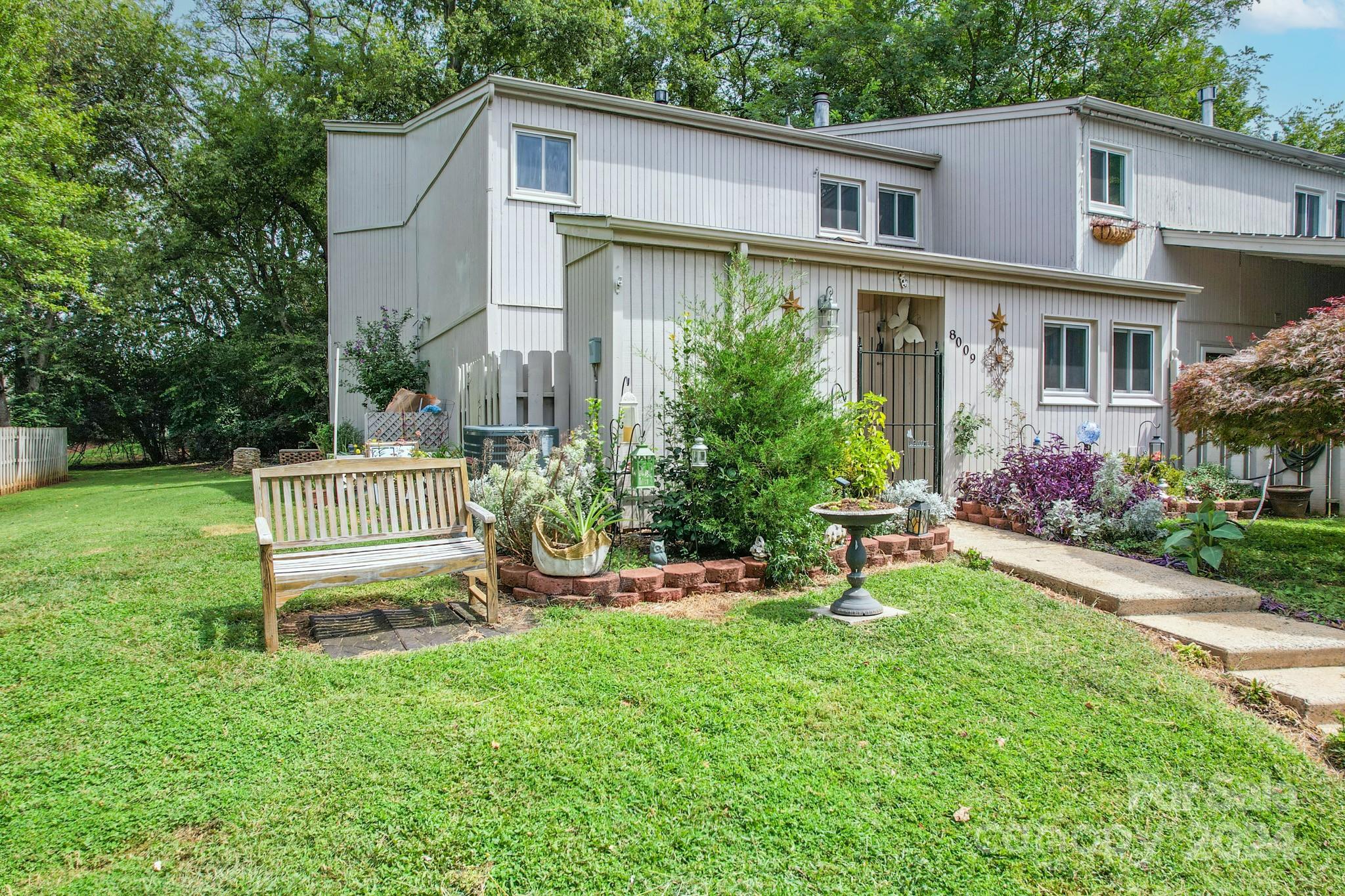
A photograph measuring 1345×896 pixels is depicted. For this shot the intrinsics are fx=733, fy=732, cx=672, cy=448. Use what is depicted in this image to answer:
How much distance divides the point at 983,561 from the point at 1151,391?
21.9 feet

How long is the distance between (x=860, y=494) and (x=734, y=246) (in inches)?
111

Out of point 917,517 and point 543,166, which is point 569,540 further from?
point 543,166

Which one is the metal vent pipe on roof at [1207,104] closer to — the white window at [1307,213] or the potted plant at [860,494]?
the white window at [1307,213]

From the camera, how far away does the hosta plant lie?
6.32 meters

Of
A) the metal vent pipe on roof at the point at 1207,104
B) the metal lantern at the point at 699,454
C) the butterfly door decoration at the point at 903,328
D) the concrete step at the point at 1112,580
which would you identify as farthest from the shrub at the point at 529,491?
the metal vent pipe on roof at the point at 1207,104

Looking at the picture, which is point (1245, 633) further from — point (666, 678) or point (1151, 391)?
point (1151, 391)

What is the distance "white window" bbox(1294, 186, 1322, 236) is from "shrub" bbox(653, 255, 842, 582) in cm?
1538

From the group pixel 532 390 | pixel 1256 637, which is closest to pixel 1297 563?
pixel 1256 637

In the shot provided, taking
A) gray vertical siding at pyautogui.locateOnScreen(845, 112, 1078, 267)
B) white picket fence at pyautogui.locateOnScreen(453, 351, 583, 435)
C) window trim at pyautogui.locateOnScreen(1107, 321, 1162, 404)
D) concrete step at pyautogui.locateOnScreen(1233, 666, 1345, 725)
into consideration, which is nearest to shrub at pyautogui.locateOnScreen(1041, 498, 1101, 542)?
concrete step at pyautogui.locateOnScreen(1233, 666, 1345, 725)

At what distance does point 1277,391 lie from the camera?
6375mm

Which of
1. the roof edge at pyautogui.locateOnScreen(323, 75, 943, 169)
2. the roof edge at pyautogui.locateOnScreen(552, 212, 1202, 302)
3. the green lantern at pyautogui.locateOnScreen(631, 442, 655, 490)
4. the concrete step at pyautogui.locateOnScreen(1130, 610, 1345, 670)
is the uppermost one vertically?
the roof edge at pyautogui.locateOnScreen(323, 75, 943, 169)

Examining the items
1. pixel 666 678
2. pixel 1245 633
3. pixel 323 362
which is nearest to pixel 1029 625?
pixel 1245 633

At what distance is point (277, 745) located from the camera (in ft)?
10.8

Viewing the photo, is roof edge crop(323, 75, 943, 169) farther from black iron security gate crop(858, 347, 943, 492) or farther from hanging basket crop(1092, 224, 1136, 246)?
black iron security gate crop(858, 347, 943, 492)
